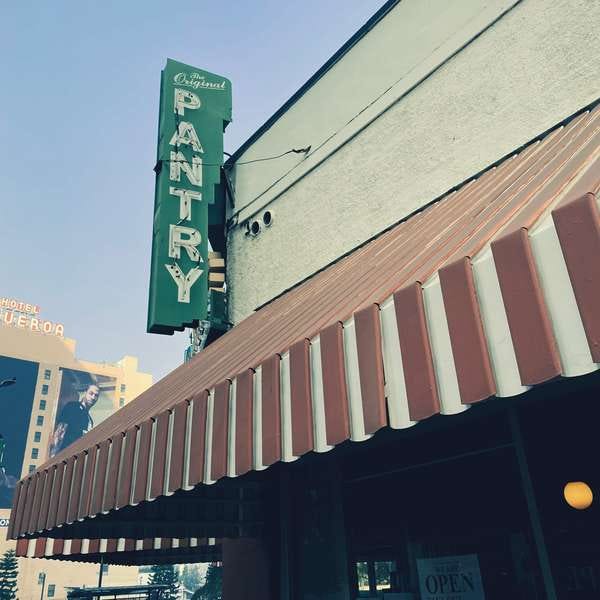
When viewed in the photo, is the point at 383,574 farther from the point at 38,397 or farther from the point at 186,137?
the point at 38,397

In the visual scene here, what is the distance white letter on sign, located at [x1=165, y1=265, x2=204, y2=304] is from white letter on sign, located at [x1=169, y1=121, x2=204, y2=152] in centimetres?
271

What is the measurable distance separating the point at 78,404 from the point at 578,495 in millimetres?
110919

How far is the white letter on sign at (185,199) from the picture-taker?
31.9 feet

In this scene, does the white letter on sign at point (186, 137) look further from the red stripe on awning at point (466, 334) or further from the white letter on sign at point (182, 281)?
the red stripe on awning at point (466, 334)

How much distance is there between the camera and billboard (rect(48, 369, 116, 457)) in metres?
101

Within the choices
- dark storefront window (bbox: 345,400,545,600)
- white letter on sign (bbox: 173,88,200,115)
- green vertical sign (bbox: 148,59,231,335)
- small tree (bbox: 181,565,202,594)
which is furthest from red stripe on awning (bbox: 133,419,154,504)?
small tree (bbox: 181,565,202,594)

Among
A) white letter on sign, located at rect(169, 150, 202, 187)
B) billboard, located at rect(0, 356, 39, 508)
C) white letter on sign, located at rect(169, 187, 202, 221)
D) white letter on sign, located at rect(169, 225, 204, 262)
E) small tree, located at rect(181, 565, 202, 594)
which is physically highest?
billboard, located at rect(0, 356, 39, 508)

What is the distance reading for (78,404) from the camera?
339 ft

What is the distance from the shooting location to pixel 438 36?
722 centimetres

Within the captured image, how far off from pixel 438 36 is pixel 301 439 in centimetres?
620

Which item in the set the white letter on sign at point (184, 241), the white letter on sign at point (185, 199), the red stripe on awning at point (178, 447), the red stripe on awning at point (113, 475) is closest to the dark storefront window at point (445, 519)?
the red stripe on awning at point (178, 447)

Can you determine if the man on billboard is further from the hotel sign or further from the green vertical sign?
the green vertical sign

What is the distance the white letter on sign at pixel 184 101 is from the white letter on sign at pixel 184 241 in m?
2.80

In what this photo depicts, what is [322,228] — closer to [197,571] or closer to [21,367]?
[21,367]
